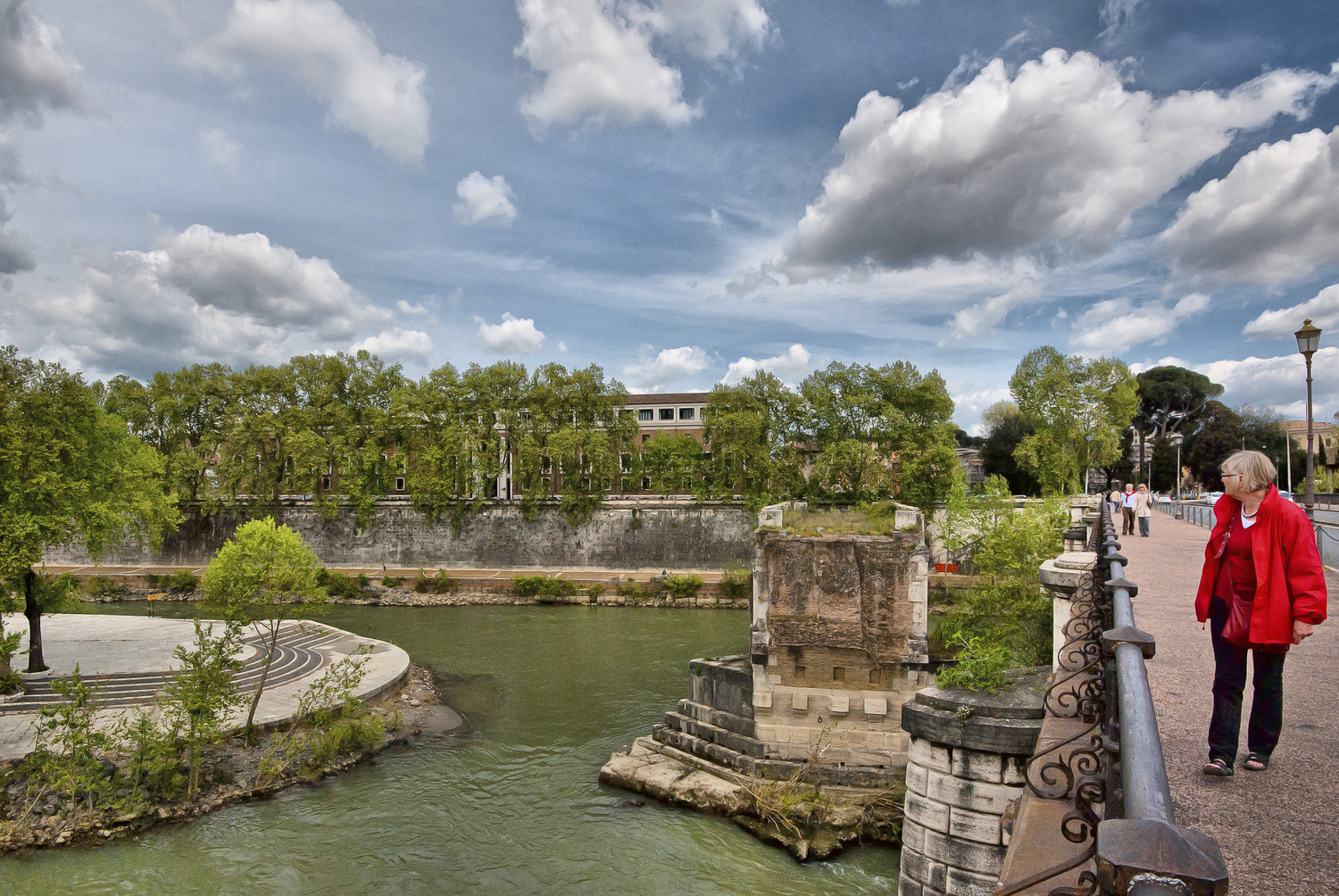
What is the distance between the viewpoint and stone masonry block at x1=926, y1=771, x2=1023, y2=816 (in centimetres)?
524

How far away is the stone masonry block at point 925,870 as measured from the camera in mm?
5594

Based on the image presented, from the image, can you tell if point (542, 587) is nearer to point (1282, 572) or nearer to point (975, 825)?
point (975, 825)

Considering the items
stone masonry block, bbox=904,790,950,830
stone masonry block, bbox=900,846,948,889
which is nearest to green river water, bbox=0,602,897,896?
stone masonry block, bbox=900,846,948,889

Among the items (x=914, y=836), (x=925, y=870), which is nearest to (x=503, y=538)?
(x=914, y=836)

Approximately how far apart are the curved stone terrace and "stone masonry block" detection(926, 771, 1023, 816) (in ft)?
38.1

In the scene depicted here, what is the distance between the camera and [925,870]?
223 inches

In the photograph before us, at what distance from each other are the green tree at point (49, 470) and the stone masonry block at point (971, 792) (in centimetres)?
1691

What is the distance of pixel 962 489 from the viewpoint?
33.4 metres

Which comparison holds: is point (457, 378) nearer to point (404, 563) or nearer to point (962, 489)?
point (404, 563)

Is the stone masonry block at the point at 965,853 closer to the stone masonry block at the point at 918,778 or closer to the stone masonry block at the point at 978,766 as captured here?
the stone masonry block at the point at 918,778

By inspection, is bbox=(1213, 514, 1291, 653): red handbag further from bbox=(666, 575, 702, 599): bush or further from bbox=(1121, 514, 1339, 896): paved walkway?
bbox=(666, 575, 702, 599): bush

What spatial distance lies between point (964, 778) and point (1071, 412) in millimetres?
38177

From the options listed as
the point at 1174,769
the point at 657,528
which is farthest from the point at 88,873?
the point at 657,528

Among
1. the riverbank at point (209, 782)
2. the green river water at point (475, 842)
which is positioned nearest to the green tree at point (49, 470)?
the riverbank at point (209, 782)
